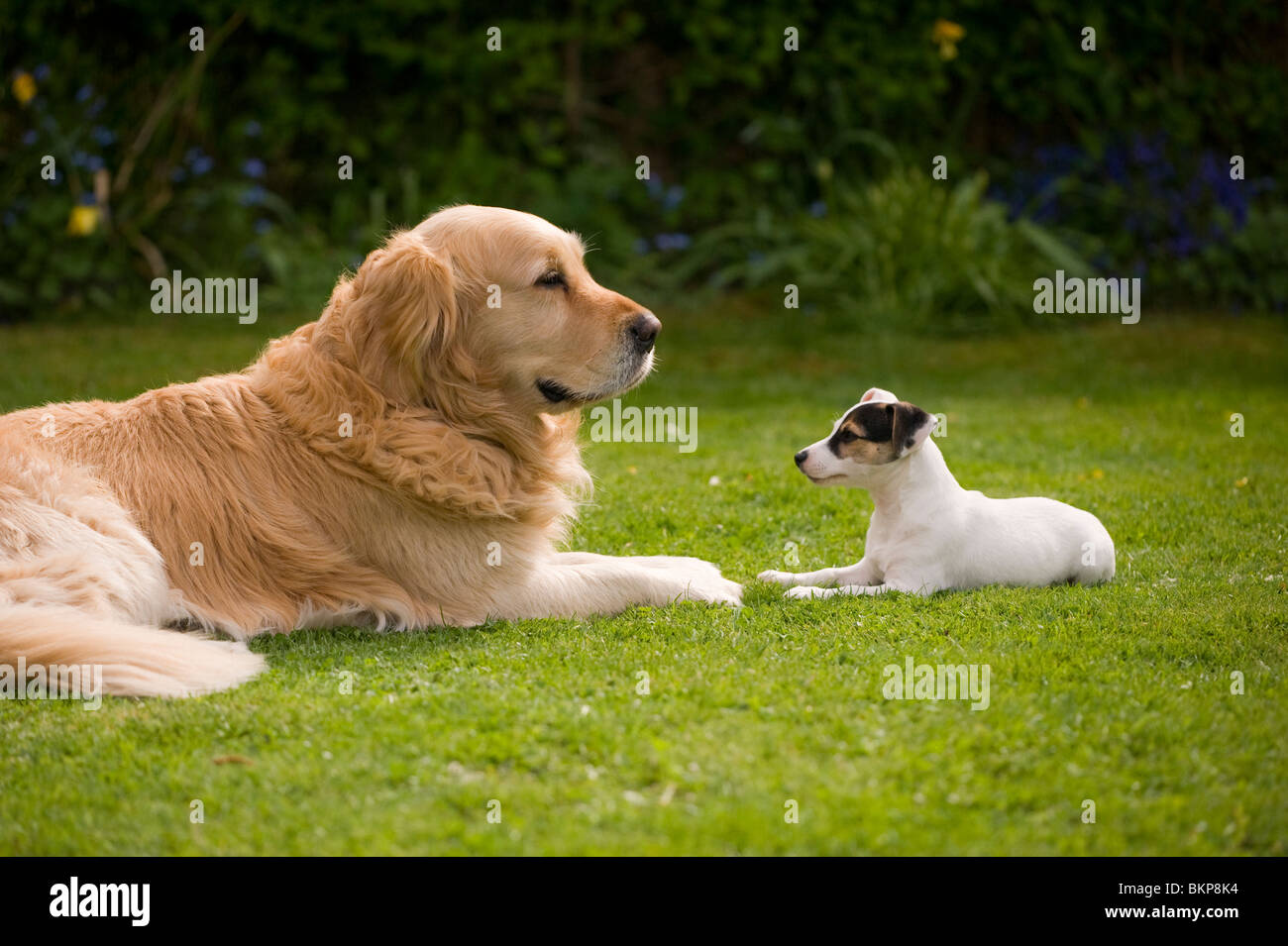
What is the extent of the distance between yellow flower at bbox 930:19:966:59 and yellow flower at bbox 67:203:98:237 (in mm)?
7838

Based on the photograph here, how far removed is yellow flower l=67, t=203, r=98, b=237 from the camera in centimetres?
1072

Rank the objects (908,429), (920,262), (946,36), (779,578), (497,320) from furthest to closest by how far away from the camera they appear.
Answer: (946,36) < (920,262) < (779,578) < (908,429) < (497,320)

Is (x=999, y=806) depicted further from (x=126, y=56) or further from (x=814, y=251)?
(x=126, y=56)

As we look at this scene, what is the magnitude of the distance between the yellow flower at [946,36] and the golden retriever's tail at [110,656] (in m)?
9.98

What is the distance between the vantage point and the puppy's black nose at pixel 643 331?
4832 mm

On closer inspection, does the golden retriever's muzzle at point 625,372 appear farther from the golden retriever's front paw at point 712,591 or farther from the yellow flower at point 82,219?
the yellow flower at point 82,219

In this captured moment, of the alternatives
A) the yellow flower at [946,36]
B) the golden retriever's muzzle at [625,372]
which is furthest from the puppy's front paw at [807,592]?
the yellow flower at [946,36]

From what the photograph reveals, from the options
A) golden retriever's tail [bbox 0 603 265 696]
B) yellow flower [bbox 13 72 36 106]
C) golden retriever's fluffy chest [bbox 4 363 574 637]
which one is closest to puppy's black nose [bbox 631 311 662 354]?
golden retriever's fluffy chest [bbox 4 363 574 637]

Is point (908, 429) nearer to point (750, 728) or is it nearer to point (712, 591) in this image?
point (712, 591)

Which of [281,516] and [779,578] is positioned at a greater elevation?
[281,516]

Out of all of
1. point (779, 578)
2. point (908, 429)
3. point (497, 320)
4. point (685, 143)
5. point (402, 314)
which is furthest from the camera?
point (685, 143)

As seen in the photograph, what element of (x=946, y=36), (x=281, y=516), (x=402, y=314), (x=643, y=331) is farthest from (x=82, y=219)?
(x=946, y=36)

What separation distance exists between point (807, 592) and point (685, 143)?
28.0 ft

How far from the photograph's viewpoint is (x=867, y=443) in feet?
16.0
